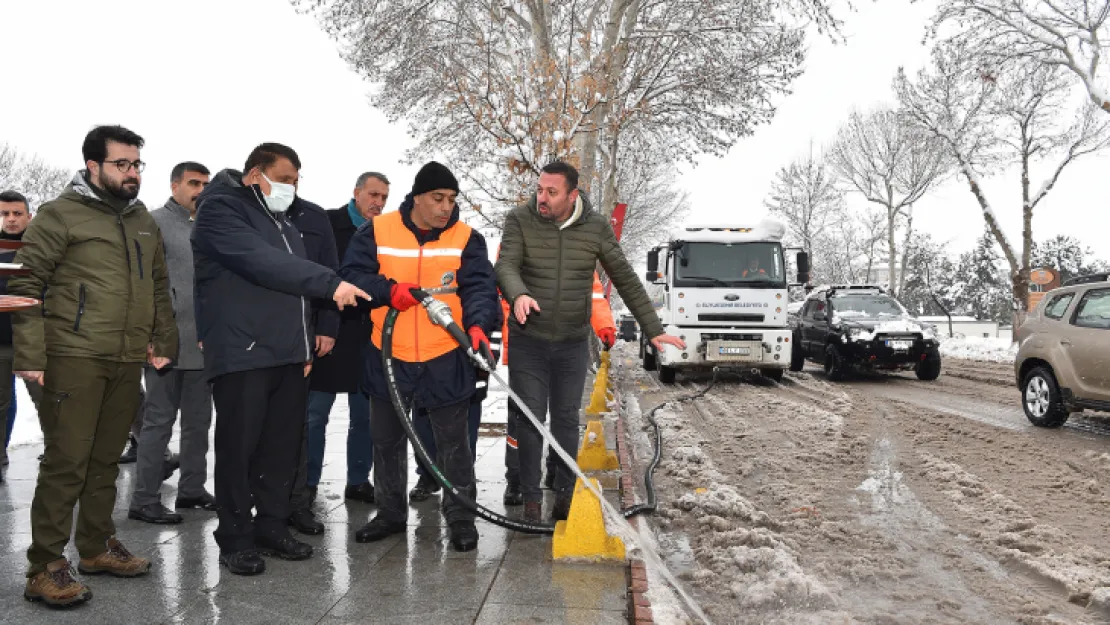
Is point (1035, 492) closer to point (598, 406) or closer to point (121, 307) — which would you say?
point (598, 406)

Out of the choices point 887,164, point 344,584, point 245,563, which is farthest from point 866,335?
point 887,164

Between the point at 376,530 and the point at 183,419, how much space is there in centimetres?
165

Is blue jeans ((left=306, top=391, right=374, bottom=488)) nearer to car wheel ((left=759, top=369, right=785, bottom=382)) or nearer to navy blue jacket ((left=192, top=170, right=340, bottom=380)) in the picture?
navy blue jacket ((left=192, top=170, right=340, bottom=380))

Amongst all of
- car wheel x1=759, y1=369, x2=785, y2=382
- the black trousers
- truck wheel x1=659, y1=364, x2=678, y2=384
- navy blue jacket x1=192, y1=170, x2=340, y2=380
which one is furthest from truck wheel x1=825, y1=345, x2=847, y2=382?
navy blue jacket x1=192, y1=170, x2=340, y2=380

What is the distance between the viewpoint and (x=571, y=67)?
49.5 feet

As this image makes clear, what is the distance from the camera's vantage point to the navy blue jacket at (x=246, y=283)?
3822 mm

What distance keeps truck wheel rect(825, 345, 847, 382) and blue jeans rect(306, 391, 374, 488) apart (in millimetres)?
12193

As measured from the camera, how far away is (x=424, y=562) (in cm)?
407

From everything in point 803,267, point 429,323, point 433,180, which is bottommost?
point 429,323

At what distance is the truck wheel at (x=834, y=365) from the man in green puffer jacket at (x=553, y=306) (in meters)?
11.8

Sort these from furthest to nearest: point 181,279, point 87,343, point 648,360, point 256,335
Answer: point 648,360 < point 181,279 < point 256,335 < point 87,343

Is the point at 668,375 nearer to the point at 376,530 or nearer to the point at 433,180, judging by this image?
the point at 376,530

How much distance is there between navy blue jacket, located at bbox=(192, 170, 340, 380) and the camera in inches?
150

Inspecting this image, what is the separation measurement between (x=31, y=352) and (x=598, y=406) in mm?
6297
